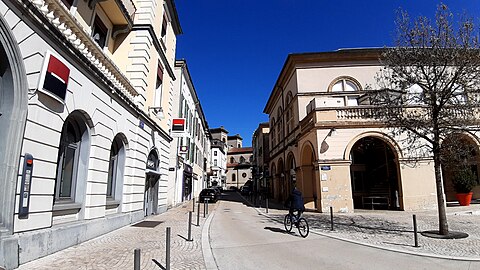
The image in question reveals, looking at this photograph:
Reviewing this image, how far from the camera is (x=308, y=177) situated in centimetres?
2016

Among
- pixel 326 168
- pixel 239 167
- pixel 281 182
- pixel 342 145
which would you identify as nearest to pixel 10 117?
pixel 326 168

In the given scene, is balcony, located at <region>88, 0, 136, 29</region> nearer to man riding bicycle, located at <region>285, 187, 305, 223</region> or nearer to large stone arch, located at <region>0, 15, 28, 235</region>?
large stone arch, located at <region>0, 15, 28, 235</region>

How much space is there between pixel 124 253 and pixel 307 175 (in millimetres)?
15106

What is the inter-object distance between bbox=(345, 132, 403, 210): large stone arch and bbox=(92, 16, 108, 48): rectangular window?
48.3 feet

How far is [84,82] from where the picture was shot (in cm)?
819

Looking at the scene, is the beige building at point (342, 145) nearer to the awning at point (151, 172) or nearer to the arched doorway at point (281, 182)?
the arched doorway at point (281, 182)

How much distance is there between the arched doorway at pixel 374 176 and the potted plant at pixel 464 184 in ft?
10.6

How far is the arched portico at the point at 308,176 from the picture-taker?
19484mm

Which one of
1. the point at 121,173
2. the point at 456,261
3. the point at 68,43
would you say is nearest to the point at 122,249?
the point at 121,173

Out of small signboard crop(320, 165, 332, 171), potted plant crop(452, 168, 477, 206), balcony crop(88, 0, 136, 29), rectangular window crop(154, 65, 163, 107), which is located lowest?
potted plant crop(452, 168, 477, 206)

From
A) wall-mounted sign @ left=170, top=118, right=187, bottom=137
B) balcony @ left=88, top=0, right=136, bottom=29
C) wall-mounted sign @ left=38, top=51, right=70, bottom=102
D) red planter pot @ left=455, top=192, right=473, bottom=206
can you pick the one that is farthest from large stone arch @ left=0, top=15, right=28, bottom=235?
red planter pot @ left=455, top=192, right=473, bottom=206

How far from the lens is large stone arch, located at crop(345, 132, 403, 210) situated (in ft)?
62.4

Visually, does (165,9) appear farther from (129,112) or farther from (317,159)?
(317,159)

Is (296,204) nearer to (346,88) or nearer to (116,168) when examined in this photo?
(116,168)
